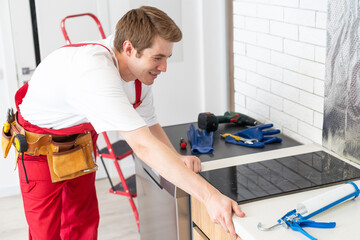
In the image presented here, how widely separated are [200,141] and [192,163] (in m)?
0.36

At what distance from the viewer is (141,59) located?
6.16 feet

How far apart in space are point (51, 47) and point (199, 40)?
42.2 inches

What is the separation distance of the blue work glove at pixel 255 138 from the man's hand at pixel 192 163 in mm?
371

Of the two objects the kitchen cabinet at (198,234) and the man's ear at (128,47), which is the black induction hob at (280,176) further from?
the man's ear at (128,47)

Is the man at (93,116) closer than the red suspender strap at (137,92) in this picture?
Yes

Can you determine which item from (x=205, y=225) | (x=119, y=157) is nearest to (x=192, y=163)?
(x=205, y=225)

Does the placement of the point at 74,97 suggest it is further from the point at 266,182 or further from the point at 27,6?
the point at 27,6

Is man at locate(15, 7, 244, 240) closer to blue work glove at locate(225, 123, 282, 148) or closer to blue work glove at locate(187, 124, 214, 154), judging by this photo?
blue work glove at locate(187, 124, 214, 154)

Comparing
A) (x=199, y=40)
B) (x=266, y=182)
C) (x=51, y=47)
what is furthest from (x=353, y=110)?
(x=51, y=47)

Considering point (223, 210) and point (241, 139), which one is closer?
point (223, 210)

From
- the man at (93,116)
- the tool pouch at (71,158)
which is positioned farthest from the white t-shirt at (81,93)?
the tool pouch at (71,158)

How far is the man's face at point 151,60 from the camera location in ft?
6.02

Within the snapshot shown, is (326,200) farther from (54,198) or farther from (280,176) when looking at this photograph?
(54,198)

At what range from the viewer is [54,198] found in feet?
7.33
